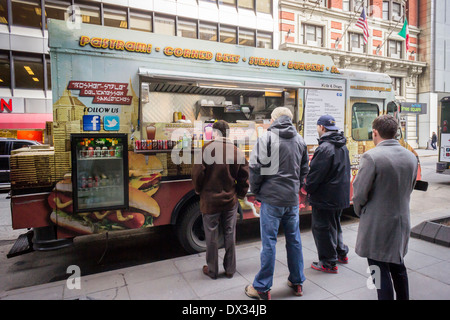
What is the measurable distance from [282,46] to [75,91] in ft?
65.5

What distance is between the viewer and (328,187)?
3.73 metres

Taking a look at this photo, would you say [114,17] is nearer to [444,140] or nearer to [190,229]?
[190,229]

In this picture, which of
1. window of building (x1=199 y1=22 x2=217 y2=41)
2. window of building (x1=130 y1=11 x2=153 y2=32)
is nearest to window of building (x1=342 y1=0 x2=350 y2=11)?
window of building (x1=199 y1=22 x2=217 y2=41)

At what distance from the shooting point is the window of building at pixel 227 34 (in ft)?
63.6

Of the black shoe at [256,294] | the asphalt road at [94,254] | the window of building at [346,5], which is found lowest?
the asphalt road at [94,254]

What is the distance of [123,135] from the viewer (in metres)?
4.15

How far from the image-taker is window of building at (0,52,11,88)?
1577 centimetres

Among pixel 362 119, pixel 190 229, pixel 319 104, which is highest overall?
pixel 319 104

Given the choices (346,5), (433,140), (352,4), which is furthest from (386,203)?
(433,140)

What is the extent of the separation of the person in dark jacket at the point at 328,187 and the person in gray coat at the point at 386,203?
94 cm

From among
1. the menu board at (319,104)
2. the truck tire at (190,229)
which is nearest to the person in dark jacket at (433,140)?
the menu board at (319,104)

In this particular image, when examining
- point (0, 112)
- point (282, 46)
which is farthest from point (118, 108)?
point (282, 46)

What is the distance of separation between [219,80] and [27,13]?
16646 mm

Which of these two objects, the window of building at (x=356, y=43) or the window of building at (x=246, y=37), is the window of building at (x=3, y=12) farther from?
the window of building at (x=356, y=43)
